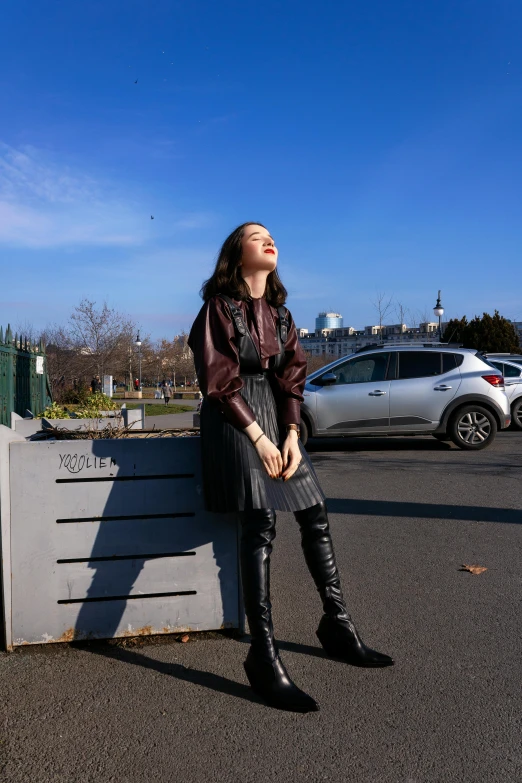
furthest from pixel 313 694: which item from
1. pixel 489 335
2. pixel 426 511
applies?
pixel 489 335

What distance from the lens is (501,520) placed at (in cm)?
607

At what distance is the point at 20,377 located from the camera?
42.8 ft

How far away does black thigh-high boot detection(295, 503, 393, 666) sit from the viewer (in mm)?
3053

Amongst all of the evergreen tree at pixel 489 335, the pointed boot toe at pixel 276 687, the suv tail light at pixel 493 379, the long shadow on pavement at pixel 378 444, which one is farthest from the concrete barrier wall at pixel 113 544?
the evergreen tree at pixel 489 335

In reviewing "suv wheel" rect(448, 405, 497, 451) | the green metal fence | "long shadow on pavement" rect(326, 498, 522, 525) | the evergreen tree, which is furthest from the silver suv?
the evergreen tree

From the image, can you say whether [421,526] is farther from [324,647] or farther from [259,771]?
[259,771]

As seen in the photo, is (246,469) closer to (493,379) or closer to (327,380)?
(327,380)

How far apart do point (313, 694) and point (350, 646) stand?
1.11ft

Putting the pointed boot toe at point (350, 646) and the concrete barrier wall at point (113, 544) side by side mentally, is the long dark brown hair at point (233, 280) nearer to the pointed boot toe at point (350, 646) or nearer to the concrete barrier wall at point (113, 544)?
the concrete barrier wall at point (113, 544)

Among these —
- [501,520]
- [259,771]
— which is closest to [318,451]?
[501,520]

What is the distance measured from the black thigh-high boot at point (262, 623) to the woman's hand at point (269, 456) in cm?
17

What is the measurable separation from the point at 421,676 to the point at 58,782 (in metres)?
1.52

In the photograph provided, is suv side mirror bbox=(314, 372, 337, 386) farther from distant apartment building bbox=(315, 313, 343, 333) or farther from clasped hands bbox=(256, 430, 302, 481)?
distant apartment building bbox=(315, 313, 343, 333)

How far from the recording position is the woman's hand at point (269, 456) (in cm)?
290
